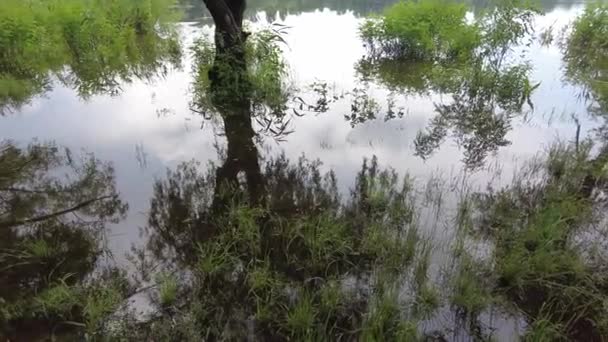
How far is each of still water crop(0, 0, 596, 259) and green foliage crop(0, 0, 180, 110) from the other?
65cm

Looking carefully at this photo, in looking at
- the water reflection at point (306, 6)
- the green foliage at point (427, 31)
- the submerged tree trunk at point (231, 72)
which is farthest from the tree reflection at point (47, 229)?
the water reflection at point (306, 6)

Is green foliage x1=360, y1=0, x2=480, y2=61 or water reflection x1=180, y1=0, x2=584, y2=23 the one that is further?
water reflection x1=180, y1=0, x2=584, y2=23

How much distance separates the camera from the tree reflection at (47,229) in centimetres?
336

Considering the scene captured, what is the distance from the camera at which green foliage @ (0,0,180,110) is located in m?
9.64

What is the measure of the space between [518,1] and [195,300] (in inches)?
351

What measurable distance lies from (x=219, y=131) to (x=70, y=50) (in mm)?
6809

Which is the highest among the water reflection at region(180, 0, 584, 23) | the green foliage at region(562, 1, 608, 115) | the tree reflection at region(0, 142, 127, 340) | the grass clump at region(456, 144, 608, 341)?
the water reflection at region(180, 0, 584, 23)

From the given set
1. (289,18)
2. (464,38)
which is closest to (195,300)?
(464,38)

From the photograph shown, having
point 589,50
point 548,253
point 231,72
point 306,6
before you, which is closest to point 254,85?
point 231,72

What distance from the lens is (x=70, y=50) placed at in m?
11.3

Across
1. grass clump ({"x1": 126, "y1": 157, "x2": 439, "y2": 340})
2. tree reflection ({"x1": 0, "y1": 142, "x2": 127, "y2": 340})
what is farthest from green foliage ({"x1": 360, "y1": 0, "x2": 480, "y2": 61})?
tree reflection ({"x1": 0, "y1": 142, "x2": 127, "y2": 340})

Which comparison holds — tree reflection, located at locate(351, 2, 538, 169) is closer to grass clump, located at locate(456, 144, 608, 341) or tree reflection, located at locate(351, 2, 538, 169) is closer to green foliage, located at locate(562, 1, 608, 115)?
grass clump, located at locate(456, 144, 608, 341)

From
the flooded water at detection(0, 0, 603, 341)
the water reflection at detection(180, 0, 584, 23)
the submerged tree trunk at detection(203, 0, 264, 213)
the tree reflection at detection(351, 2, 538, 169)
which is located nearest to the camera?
the flooded water at detection(0, 0, 603, 341)

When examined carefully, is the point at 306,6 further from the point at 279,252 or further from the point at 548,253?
the point at 548,253
